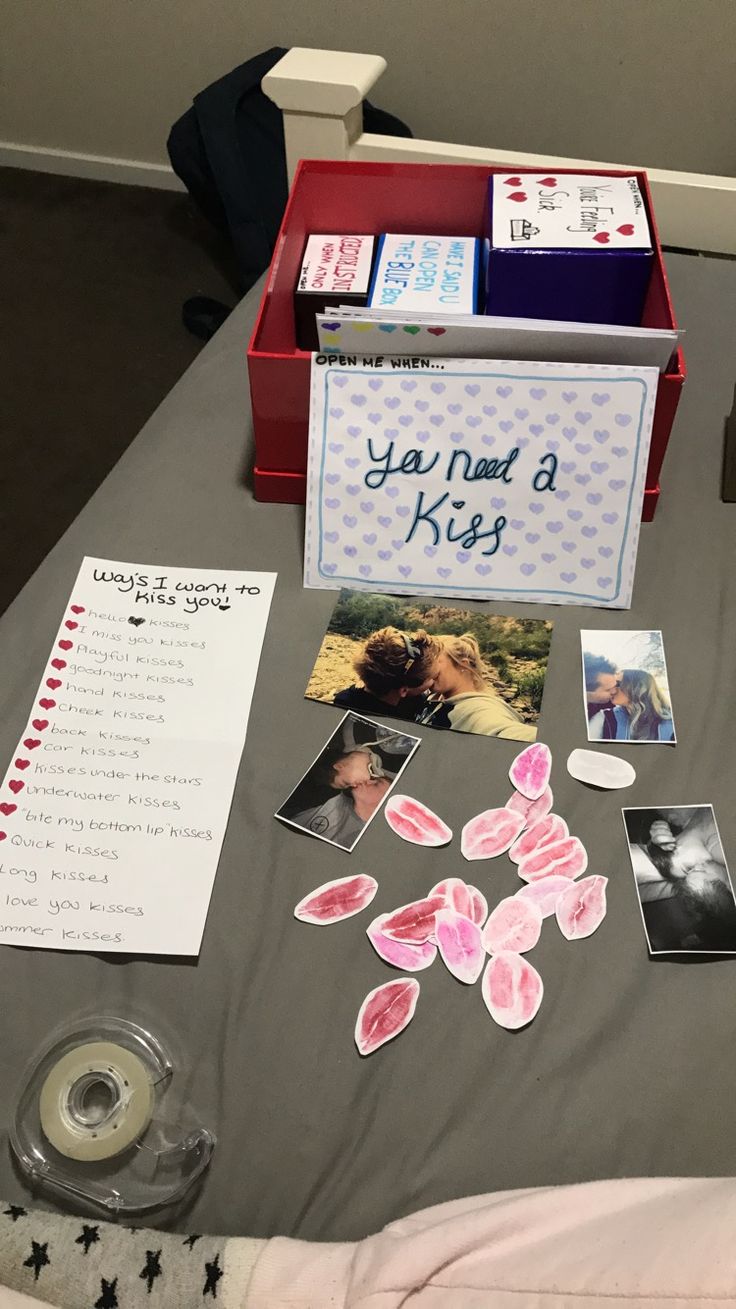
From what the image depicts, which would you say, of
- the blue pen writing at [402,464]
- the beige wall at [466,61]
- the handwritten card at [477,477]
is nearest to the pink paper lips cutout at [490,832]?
the handwritten card at [477,477]

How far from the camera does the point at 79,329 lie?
83.9 inches

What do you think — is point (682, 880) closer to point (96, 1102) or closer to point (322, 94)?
point (96, 1102)

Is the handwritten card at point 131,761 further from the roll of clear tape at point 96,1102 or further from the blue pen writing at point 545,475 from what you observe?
the blue pen writing at point 545,475

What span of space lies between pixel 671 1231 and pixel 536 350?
2.50 feet

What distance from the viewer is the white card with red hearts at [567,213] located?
1.06m

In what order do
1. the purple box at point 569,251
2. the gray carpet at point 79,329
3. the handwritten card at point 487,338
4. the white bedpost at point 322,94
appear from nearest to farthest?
the handwritten card at point 487,338, the purple box at point 569,251, the white bedpost at point 322,94, the gray carpet at point 79,329

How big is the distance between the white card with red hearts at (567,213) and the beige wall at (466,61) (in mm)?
957

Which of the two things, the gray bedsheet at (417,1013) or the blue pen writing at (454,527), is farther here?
the blue pen writing at (454,527)

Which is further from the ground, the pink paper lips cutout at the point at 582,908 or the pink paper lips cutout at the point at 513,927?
the pink paper lips cutout at the point at 582,908

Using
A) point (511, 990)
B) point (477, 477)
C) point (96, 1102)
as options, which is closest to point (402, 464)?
point (477, 477)

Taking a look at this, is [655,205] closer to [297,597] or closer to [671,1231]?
[297,597]

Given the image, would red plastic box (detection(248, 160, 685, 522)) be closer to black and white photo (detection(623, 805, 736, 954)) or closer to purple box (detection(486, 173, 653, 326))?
purple box (detection(486, 173, 653, 326))

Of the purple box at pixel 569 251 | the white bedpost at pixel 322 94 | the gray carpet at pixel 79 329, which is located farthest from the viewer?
the gray carpet at pixel 79 329

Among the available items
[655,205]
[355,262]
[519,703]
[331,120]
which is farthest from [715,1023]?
[331,120]
